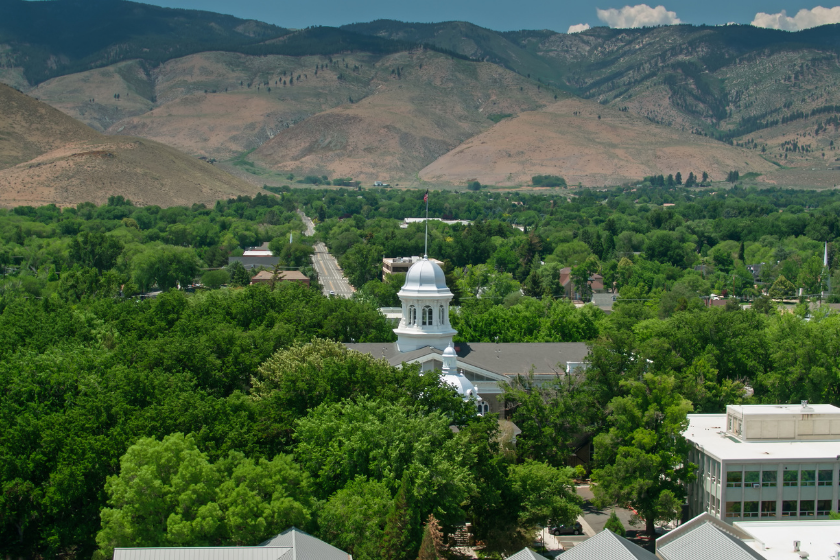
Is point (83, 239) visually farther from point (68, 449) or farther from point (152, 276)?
point (68, 449)

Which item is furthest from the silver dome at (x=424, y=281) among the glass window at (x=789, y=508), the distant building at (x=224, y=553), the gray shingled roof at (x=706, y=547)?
the distant building at (x=224, y=553)

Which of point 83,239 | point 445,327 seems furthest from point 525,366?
point 83,239

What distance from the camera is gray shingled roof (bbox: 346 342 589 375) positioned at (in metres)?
56.9

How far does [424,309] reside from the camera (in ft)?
190

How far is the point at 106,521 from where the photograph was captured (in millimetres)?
36125

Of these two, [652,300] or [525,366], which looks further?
[652,300]

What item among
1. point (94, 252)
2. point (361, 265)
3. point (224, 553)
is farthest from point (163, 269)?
point (224, 553)

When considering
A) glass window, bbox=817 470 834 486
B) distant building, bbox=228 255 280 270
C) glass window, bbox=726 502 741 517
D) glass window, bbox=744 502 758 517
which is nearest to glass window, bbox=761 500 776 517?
glass window, bbox=744 502 758 517

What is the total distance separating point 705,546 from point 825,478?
11.7 m

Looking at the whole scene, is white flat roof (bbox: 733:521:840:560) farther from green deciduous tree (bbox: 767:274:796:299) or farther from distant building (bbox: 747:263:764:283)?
distant building (bbox: 747:263:764:283)

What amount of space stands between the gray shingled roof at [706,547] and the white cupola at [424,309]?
78.2 ft

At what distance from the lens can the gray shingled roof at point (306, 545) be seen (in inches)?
1299

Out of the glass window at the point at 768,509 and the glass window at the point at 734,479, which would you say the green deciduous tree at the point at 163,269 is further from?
the glass window at the point at 768,509

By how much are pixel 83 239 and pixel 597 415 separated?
10739cm
